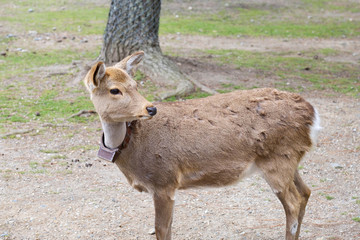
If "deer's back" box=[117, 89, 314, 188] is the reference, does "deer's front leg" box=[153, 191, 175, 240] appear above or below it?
below

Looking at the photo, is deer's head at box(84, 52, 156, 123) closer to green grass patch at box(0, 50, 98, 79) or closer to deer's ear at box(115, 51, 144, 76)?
deer's ear at box(115, 51, 144, 76)

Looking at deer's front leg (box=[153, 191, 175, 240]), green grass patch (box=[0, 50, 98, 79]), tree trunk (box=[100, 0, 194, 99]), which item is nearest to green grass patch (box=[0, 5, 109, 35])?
green grass patch (box=[0, 50, 98, 79])

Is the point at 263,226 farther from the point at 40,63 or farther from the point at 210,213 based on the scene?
the point at 40,63

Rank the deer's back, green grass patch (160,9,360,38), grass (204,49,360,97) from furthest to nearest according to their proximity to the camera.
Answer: green grass patch (160,9,360,38), grass (204,49,360,97), the deer's back

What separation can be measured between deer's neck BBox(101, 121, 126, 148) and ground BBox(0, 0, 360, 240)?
104 centimetres

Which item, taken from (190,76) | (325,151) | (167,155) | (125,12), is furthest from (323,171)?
(125,12)

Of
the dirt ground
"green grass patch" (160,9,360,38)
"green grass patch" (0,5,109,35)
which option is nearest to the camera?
the dirt ground

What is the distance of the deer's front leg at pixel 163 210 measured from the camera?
4.30m

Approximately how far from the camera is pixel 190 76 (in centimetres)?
1002

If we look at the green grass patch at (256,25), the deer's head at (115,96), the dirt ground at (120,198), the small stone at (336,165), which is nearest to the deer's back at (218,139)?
the deer's head at (115,96)

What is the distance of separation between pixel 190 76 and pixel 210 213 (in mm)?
4892

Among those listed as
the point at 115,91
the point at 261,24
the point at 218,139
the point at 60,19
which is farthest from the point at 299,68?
the point at 60,19

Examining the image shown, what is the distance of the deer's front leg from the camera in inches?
169

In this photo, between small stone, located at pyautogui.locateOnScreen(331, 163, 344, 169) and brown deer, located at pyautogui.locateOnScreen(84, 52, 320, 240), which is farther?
small stone, located at pyautogui.locateOnScreen(331, 163, 344, 169)
